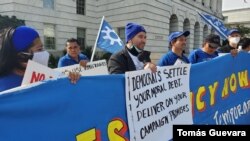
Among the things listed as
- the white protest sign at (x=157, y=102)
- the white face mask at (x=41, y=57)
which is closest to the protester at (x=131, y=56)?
the white protest sign at (x=157, y=102)

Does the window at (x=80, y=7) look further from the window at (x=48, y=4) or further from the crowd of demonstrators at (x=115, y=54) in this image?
the crowd of demonstrators at (x=115, y=54)

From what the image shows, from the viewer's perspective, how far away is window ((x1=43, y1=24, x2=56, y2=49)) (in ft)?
79.4

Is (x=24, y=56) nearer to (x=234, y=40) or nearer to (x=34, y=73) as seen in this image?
(x=34, y=73)

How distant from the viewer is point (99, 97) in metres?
2.96

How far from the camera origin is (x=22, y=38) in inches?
102

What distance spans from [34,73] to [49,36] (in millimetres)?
22492

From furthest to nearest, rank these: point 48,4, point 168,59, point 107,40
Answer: point 48,4, point 107,40, point 168,59

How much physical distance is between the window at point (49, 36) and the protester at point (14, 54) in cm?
2198

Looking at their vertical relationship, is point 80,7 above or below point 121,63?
above

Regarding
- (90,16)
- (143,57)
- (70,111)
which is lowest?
(70,111)

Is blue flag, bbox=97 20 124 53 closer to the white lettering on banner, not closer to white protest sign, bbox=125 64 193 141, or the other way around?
the white lettering on banner

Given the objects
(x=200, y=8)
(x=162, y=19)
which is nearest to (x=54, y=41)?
(x=162, y=19)

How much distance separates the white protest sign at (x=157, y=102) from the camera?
3.33m

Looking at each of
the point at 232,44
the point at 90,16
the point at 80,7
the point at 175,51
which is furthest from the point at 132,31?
the point at 90,16
